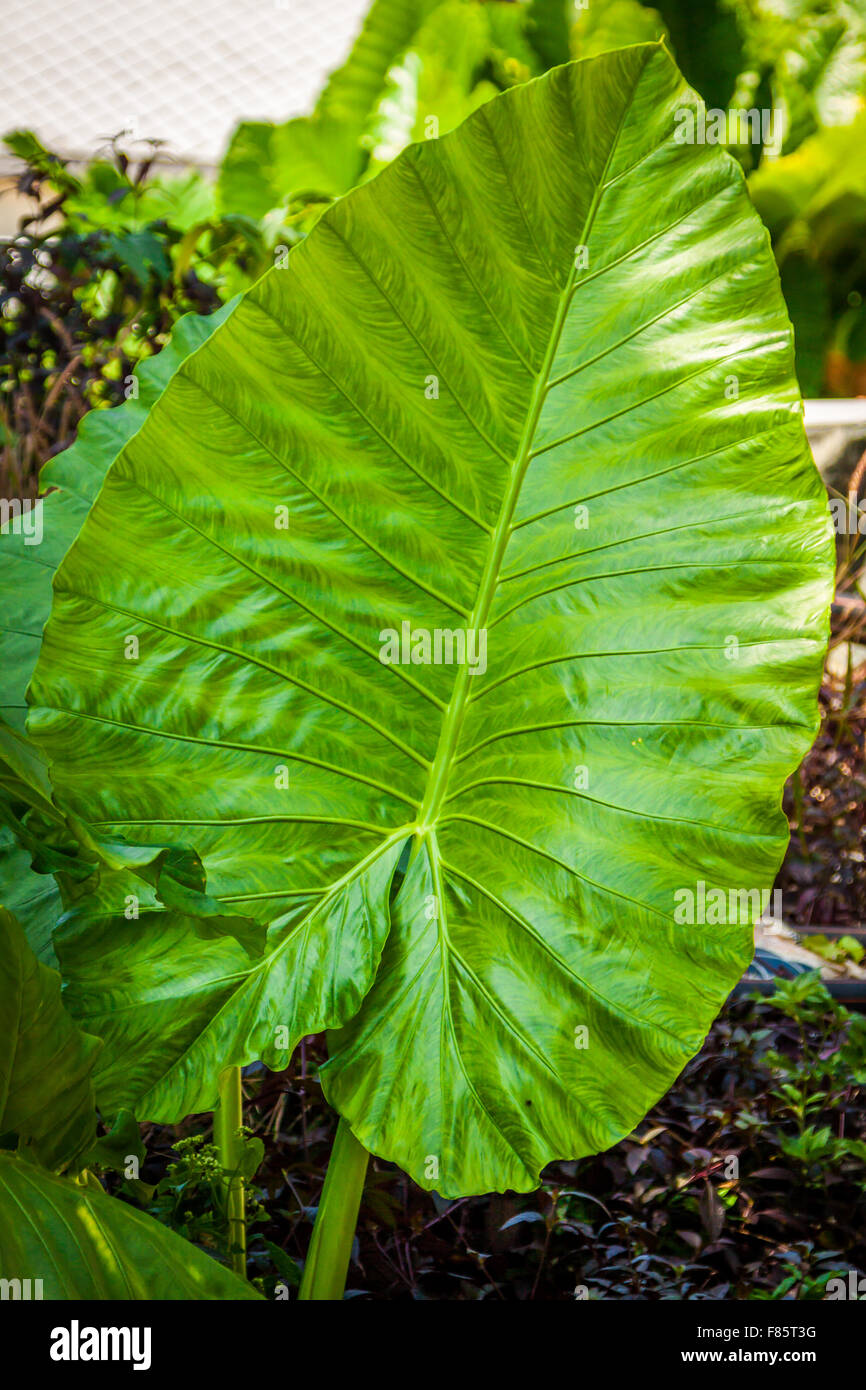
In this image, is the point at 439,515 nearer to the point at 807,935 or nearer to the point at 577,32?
the point at 807,935

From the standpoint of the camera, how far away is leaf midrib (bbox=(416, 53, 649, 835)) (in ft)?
3.11

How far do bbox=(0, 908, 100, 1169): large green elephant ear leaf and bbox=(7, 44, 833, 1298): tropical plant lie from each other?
134 millimetres

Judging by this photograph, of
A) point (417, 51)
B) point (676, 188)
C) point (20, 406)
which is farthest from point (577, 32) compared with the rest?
point (676, 188)

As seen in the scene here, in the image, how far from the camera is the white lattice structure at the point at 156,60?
5590 mm

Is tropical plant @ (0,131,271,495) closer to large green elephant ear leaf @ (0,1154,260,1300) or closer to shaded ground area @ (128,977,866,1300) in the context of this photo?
shaded ground area @ (128,977,866,1300)

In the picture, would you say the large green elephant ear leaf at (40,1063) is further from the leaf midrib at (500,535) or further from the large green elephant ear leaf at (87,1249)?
the leaf midrib at (500,535)

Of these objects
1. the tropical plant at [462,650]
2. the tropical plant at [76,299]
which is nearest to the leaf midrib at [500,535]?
the tropical plant at [462,650]

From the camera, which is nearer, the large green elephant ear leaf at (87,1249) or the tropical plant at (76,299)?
the large green elephant ear leaf at (87,1249)

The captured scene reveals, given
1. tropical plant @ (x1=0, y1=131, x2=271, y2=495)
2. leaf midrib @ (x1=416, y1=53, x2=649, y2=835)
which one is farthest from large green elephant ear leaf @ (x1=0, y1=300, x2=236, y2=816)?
tropical plant @ (x1=0, y1=131, x2=271, y2=495)

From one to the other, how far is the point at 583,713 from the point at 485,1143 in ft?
1.18

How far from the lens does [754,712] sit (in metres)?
0.92

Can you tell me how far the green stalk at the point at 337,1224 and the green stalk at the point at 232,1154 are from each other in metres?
0.11

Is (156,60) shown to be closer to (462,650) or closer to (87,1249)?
(462,650)

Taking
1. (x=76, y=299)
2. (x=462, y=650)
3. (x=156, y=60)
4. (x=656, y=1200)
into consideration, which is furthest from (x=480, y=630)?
(x=156, y=60)
